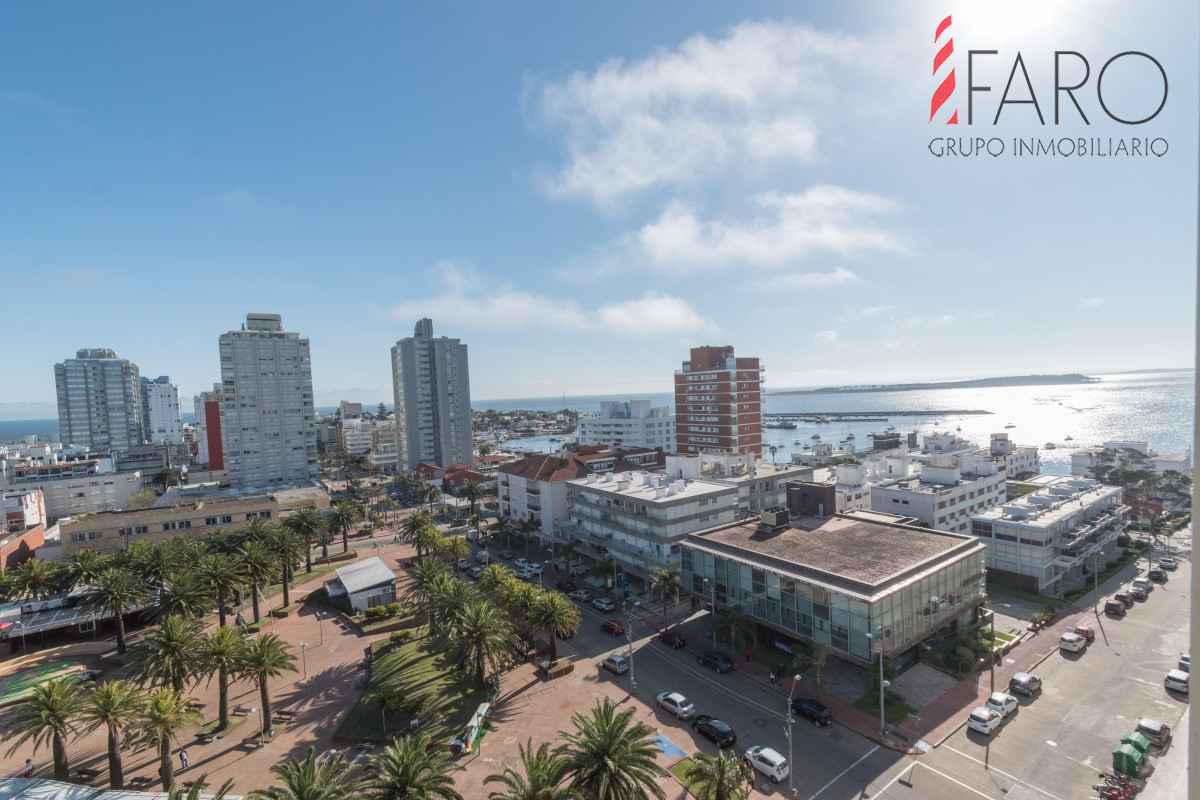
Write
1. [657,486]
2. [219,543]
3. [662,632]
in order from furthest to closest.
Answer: [657,486] < [219,543] < [662,632]

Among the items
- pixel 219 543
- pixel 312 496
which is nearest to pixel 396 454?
pixel 312 496

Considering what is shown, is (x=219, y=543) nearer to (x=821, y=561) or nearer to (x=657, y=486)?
(x=657, y=486)

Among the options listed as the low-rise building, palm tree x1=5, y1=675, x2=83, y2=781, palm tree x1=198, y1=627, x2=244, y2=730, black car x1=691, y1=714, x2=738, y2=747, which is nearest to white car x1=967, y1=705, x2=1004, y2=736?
the low-rise building

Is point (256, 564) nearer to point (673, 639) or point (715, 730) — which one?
point (673, 639)

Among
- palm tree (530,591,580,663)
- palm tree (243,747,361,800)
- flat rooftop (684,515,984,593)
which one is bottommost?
palm tree (530,591,580,663)

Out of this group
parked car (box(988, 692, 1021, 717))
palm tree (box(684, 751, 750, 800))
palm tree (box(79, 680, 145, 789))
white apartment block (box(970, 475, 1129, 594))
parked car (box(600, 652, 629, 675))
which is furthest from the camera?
white apartment block (box(970, 475, 1129, 594))

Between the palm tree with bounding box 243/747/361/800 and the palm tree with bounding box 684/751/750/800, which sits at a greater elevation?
the palm tree with bounding box 243/747/361/800

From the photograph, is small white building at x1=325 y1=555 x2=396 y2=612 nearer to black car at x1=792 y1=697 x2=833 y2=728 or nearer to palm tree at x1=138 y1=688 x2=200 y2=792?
palm tree at x1=138 y1=688 x2=200 y2=792
